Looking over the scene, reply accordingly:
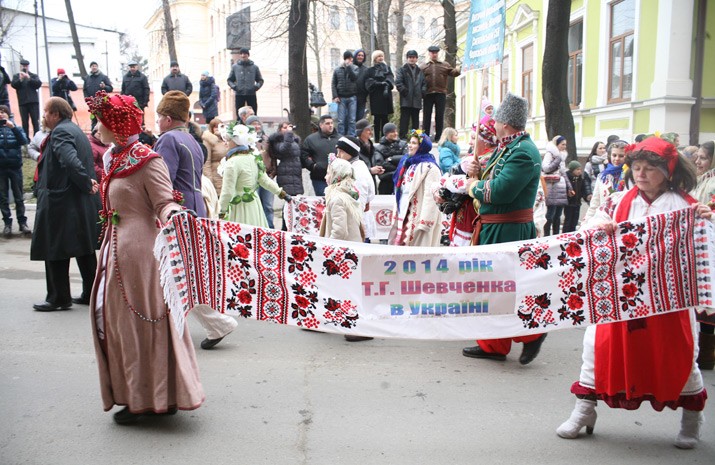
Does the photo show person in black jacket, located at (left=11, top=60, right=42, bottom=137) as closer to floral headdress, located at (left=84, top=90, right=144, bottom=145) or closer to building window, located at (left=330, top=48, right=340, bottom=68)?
floral headdress, located at (left=84, top=90, right=144, bottom=145)

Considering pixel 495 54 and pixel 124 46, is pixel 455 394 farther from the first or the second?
pixel 124 46

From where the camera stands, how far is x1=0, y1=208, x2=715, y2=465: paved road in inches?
157

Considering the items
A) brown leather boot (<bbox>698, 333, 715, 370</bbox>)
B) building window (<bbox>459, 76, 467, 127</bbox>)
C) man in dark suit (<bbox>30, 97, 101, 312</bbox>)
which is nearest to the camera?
brown leather boot (<bbox>698, 333, 715, 370</bbox>)

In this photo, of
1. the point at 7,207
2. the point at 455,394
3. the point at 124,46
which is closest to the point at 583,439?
the point at 455,394

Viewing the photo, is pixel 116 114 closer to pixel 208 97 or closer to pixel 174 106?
pixel 174 106

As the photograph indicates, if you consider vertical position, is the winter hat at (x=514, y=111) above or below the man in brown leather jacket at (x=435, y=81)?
below

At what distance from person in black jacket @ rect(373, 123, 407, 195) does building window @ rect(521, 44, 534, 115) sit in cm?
1397

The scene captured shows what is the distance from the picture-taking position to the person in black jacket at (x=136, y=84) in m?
17.3

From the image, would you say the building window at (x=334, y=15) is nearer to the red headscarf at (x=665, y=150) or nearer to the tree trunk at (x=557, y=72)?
the tree trunk at (x=557, y=72)

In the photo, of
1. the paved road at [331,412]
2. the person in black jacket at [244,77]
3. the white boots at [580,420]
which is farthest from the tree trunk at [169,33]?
the white boots at [580,420]

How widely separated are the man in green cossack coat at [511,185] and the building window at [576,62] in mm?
15859

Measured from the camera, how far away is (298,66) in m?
14.3

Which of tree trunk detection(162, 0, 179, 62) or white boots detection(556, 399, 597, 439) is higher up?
tree trunk detection(162, 0, 179, 62)

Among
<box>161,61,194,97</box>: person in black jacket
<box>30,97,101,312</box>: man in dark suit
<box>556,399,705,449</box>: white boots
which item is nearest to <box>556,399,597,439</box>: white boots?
<box>556,399,705,449</box>: white boots
